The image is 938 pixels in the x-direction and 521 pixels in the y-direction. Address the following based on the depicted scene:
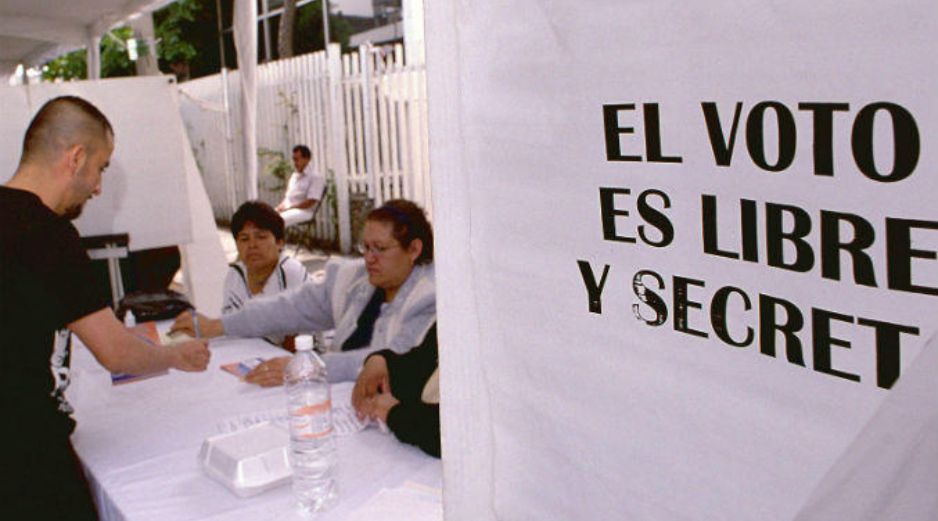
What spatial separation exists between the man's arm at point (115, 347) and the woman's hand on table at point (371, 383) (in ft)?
1.96

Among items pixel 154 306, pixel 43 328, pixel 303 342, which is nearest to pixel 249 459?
pixel 303 342

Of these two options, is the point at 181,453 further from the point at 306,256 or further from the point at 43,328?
the point at 306,256

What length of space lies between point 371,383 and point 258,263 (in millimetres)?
1470

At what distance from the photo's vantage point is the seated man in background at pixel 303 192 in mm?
8516

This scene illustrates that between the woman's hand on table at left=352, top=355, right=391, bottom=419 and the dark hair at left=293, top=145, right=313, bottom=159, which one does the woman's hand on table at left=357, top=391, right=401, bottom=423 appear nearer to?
the woman's hand on table at left=352, top=355, right=391, bottom=419

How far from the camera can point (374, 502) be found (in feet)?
5.53

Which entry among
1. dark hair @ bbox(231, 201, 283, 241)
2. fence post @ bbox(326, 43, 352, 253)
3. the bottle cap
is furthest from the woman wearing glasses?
fence post @ bbox(326, 43, 352, 253)

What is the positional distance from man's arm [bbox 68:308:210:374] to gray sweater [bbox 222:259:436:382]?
545mm

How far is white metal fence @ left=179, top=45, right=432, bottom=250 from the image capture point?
7.99 meters

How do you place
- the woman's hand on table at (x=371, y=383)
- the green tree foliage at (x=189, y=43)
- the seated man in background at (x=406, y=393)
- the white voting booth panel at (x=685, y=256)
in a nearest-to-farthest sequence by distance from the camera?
the white voting booth panel at (x=685, y=256), the seated man in background at (x=406, y=393), the woman's hand on table at (x=371, y=383), the green tree foliage at (x=189, y=43)

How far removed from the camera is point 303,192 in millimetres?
8648

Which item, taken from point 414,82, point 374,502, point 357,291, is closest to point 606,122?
point 374,502

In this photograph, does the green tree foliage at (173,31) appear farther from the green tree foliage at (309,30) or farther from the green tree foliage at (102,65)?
the green tree foliage at (309,30)

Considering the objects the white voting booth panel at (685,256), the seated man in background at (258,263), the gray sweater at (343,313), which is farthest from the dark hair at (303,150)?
the white voting booth panel at (685,256)
